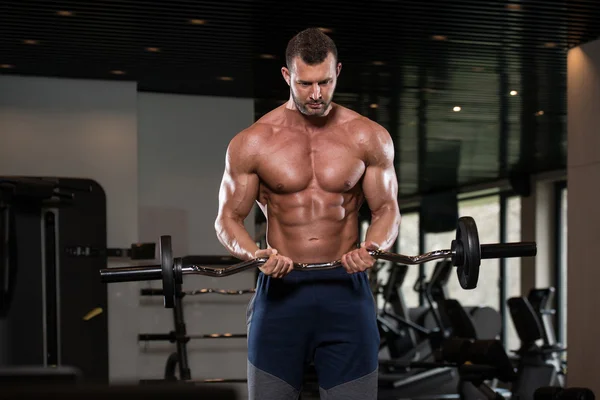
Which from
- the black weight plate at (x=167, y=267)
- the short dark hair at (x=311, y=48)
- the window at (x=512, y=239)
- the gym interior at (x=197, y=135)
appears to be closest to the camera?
the black weight plate at (x=167, y=267)

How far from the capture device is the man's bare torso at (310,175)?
250 centimetres

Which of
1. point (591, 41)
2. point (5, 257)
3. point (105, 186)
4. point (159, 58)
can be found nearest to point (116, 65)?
point (159, 58)

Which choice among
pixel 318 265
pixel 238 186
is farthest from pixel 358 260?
pixel 238 186

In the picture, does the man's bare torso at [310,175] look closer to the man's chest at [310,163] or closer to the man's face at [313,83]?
the man's chest at [310,163]

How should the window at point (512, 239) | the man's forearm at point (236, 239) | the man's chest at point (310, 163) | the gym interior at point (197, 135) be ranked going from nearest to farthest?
the man's forearm at point (236, 239), the man's chest at point (310, 163), the gym interior at point (197, 135), the window at point (512, 239)

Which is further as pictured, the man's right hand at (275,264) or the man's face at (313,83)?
the man's face at (313,83)

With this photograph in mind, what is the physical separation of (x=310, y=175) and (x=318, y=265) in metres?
0.39

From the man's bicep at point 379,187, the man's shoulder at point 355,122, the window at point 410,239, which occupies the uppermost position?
the man's shoulder at point 355,122

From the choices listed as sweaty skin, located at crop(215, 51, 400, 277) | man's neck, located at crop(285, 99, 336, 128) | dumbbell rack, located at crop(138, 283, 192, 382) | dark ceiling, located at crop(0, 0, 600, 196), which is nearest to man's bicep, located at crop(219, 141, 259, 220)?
sweaty skin, located at crop(215, 51, 400, 277)

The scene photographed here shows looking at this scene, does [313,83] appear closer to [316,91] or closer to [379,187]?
[316,91]

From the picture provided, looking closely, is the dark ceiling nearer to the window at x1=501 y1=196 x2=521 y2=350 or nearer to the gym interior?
the gym interior

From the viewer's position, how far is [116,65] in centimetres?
626

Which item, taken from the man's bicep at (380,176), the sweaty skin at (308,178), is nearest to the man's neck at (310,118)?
the sweaty skin at (308,178)

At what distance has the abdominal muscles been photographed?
252 cm
